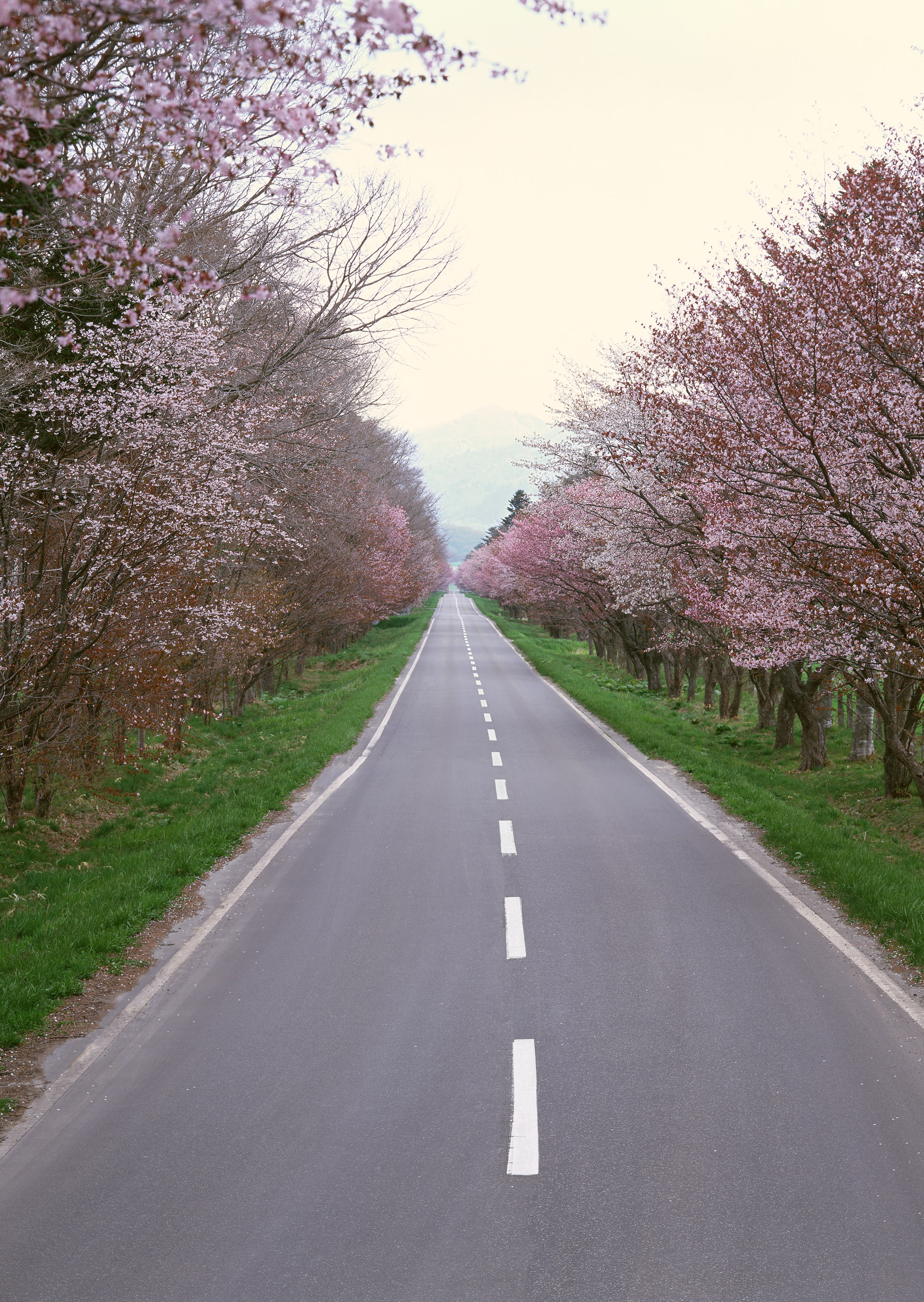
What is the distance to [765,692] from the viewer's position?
22.8 meters

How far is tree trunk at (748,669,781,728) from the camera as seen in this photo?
22.2 m

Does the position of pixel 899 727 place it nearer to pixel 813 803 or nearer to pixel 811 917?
pixel 813 803

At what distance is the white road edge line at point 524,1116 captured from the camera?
4.48 meters

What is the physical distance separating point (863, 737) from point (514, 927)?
43.6 ft

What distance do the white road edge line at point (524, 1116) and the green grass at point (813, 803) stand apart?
3468mm

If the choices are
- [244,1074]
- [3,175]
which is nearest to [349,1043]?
[244,1074]

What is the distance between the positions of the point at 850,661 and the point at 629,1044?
7521mm

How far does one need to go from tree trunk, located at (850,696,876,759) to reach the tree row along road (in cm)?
1078

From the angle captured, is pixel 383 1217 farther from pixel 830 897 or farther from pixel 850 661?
pixel 850 661

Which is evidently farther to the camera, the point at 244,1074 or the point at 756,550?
the point at 756,550

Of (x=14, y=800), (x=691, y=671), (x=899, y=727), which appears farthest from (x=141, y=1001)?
(x=691, y=671)

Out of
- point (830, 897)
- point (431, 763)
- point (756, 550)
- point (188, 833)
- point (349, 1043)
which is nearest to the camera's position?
point (349, 1043)

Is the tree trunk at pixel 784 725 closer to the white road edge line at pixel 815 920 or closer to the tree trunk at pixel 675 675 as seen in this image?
the white road edge line at pixel 815 920

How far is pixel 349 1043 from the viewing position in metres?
5.80
